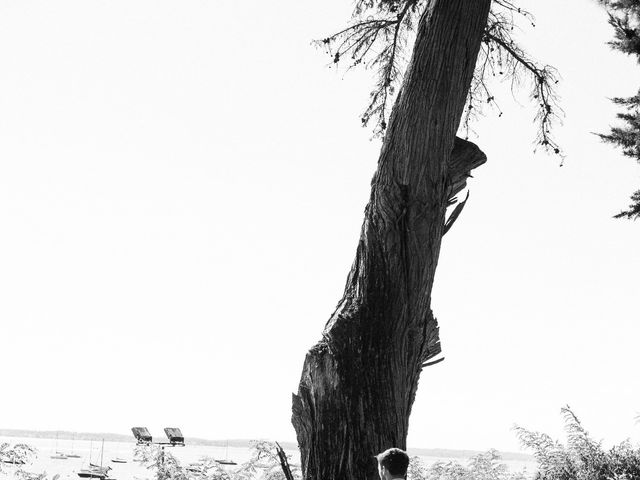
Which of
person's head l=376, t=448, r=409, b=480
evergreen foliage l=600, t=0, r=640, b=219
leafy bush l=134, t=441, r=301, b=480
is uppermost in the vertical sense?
evergreen foliage l=600, t=0, r=640, b=219

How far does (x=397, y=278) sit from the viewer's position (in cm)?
532

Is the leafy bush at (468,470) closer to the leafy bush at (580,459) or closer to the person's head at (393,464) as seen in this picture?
the leafy bush at (580,459)

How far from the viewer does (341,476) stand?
5035mm

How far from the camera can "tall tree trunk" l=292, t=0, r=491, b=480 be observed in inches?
201

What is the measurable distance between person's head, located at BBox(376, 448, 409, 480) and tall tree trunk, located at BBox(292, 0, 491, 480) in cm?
47

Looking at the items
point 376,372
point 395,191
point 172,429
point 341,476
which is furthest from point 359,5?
point 172,429

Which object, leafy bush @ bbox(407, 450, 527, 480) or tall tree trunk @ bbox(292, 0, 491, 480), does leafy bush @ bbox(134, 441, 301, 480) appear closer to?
leafy bush @ bbox(407, 450, 527, 480)

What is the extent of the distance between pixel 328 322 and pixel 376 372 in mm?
498

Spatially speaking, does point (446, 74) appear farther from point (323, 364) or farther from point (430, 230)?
point (323, 364)

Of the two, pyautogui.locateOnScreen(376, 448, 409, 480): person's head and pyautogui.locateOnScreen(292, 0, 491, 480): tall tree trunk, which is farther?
pyautogui.locateOnScreen(292, 0, 491, 480): tall tree trunk

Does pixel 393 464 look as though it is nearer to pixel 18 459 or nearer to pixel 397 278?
pixel 397 278

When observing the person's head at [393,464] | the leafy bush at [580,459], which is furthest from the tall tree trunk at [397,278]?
the leafy bush at [580,459]

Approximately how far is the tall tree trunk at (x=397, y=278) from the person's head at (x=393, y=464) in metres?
0.47

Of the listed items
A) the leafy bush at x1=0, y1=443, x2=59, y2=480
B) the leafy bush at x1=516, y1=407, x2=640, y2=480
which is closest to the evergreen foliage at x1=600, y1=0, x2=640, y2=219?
the leafy bush at x1=516, y1=407, x2=640, y2=480
